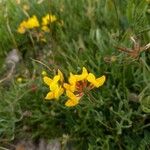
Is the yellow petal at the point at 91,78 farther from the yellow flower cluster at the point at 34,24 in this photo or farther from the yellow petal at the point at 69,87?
the yellow flower cluster at the point at 34,24

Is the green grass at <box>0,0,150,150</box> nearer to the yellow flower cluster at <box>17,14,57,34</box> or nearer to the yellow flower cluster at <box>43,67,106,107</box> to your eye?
the yellow flower cluster at <box>17,14,57,34</box>

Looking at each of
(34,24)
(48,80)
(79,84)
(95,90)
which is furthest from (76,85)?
(34,24)

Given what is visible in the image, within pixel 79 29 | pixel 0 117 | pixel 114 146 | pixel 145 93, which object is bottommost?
pixel 114 146

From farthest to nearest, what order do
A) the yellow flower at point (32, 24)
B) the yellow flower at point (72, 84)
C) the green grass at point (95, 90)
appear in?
the yellow flower at point (32, 24) < the green grass at point (95, 90) < the yellow flower at point (72, 84)

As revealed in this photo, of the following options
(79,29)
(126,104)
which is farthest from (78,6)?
(126,104)

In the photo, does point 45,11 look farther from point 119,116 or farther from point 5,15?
point 119,116

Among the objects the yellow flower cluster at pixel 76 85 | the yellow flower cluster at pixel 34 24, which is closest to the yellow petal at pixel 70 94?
the yellow flower cluster at pixel 76 85

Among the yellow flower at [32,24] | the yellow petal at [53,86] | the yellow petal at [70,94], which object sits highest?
the yellow flower at [32,24]

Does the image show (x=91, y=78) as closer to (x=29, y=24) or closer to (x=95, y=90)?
(x=95, y=90)

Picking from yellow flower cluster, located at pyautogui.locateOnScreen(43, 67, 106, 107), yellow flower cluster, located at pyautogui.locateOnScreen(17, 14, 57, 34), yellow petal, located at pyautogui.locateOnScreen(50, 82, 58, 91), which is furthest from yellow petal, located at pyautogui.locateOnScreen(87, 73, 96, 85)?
yellow flower cluster, located at pyautogui.locateOnScreen(17, 14, 57, 34)
